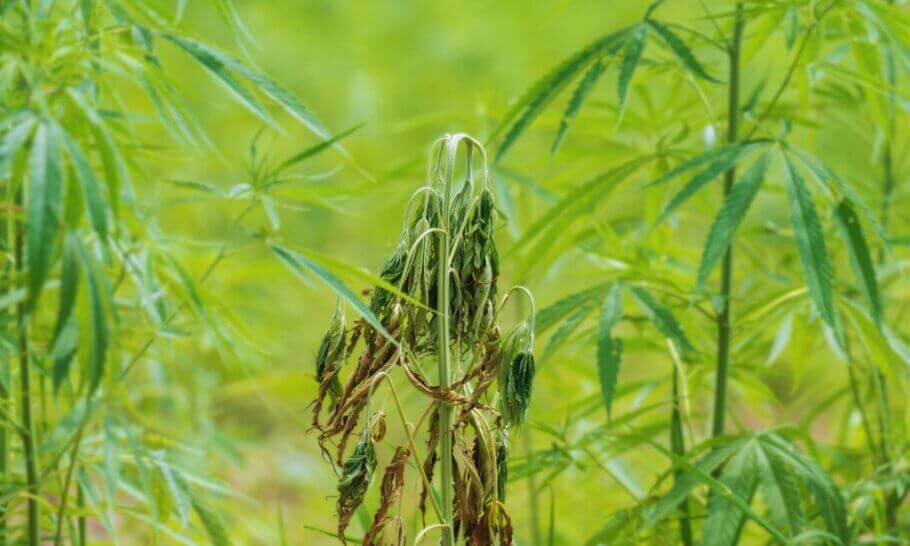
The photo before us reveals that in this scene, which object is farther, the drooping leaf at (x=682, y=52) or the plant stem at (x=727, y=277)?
the plant stem at (x=727, y=277)

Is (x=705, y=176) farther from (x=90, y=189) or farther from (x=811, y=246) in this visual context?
(x=90, y=189)

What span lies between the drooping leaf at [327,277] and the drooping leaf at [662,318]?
0.41 m

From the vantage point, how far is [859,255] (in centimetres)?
110

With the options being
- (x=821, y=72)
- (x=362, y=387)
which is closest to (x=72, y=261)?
(x=362, y=387)

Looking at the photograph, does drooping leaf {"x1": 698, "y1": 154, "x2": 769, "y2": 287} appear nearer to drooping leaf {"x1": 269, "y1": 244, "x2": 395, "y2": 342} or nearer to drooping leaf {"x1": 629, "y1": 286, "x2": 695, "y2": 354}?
drooping leaf {"x1": 629, "y1": 286, "x2": 695, "y2": 354}

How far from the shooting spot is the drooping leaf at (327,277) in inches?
31.1

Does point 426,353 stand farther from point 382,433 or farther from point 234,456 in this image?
point 234,456

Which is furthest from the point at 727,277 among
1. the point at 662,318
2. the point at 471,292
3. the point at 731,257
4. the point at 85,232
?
the point at 85,232

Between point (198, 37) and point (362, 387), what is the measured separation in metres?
0.34

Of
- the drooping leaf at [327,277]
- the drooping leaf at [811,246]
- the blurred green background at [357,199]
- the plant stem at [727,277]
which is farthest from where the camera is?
the blurred green background at [357,199]

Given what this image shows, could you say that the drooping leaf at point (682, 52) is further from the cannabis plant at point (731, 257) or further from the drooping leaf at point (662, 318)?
the drooping leaf at point (662, 318)

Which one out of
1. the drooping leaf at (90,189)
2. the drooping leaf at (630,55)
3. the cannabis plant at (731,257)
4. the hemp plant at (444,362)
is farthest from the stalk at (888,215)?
the drooping leaf at (90,189)

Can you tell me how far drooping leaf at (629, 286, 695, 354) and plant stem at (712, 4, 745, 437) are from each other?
9 cm

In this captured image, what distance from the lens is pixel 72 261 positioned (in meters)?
0.70
